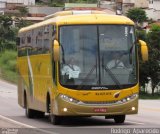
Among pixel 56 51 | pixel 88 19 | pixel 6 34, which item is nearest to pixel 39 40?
pixel 88 19

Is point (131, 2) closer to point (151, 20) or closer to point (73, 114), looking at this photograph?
point (151, 20)

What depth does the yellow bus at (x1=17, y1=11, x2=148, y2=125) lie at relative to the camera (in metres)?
19.6

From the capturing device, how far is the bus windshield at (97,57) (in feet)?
64.7

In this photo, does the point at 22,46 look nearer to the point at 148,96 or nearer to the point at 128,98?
the point at 128,98

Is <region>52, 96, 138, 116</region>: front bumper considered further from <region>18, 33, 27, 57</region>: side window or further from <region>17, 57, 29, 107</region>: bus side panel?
<region>18, 33, 27, 57</region>: side window

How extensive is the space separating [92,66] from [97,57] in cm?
31

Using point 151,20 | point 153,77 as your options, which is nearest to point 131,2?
point 151,20

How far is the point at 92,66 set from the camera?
1981cm

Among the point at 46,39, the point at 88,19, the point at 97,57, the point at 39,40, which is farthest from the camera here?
the point at 39,40

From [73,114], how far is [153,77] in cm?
4002

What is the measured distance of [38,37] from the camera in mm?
23078

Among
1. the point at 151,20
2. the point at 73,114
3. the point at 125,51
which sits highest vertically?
the point at 125,51

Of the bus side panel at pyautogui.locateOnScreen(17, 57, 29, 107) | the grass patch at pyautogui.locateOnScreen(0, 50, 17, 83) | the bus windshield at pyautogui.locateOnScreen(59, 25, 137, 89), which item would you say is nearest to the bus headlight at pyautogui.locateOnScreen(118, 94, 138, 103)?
the bus windshield at pyautogui.locateOnScreen(59, 25, 137, 89)

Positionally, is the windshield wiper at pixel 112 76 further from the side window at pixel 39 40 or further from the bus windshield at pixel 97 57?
the side window at pixel 39 40
